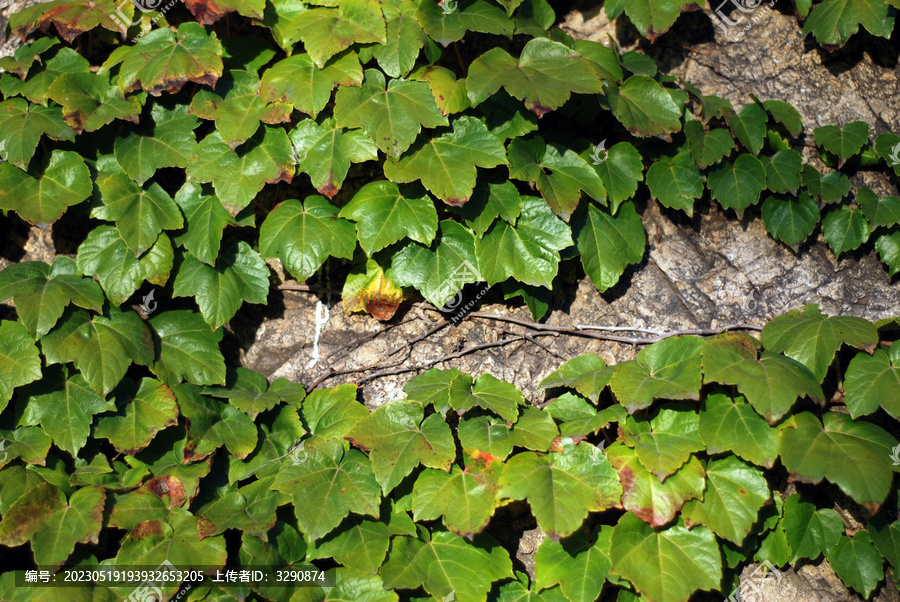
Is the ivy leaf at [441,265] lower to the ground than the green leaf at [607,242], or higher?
lower

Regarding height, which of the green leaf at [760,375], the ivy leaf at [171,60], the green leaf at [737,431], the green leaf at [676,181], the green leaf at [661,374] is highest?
the ivy leaf at [171,60]

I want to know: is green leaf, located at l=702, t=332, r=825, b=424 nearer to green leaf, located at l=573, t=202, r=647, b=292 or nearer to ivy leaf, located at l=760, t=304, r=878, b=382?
ivy leaf, located at l=760, t=304, r=878, b=382

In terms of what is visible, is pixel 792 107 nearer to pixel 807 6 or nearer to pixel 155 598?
pixel 807 6

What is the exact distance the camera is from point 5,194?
8.55 ft

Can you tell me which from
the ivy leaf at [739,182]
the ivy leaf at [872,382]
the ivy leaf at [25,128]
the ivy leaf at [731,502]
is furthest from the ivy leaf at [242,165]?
the ivy leaf at [872,382]

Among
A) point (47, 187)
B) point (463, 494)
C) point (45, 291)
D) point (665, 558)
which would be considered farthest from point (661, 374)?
point (47, 187)

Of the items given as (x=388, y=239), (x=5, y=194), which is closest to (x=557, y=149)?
(x=388, y=239)

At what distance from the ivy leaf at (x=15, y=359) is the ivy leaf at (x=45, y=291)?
6 cm

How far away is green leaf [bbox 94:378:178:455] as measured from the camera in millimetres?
2555

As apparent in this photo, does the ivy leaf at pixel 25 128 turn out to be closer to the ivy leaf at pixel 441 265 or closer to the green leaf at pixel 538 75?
the ivy leaf at pixel 441 265

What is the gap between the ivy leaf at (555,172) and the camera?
268cm

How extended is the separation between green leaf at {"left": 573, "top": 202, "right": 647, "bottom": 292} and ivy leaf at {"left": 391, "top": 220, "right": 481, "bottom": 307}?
0.51m

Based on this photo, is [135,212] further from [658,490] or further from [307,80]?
[658,490]

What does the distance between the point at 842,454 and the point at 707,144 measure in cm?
146
